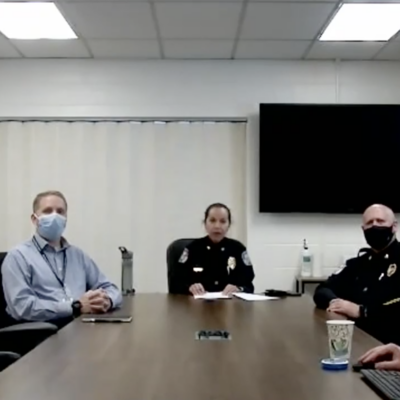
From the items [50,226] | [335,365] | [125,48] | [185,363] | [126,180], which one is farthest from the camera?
[126,180]

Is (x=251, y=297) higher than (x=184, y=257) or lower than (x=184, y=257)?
lower

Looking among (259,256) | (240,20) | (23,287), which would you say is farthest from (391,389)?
(259,256)

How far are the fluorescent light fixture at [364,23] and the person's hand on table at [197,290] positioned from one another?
211cm

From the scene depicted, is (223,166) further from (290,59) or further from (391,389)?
(391,389)

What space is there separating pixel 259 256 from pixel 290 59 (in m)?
1.74

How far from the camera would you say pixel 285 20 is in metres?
4.68

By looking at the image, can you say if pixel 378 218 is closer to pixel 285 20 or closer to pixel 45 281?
pixel 285 20

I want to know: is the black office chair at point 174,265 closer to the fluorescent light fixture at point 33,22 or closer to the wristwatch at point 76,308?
the wristwatch at point 76,308

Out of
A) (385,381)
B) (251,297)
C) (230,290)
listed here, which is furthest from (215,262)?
(385,381)

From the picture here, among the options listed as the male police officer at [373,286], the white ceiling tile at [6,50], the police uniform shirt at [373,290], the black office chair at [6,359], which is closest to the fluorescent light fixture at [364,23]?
the male police officer at [373,286]

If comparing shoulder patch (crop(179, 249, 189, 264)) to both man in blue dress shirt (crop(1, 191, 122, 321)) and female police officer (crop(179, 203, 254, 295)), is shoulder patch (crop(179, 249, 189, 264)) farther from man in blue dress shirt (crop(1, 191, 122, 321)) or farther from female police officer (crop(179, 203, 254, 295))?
man in blue dress shirt (crop(1, 191, 122, 321))

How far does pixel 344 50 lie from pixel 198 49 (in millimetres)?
1220

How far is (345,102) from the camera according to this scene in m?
5.70

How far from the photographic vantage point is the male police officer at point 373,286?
10.5 ft
